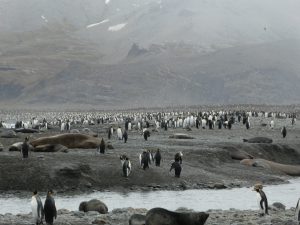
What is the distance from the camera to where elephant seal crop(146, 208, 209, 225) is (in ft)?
49.8

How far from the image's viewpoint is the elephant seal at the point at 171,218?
15.2m

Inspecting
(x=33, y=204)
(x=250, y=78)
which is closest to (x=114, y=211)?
(x=33, y=204)

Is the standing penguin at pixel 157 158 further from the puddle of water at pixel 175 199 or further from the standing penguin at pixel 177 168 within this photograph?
the puddle of water at pixel 175 199

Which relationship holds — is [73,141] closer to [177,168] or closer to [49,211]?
[177,168]

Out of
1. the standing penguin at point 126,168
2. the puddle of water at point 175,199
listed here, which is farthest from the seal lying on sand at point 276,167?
the standing penguin at point 126,168

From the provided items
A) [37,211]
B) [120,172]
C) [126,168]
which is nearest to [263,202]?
[37,211]

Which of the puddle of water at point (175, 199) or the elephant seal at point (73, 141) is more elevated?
the elephant seal at point (73, 141)

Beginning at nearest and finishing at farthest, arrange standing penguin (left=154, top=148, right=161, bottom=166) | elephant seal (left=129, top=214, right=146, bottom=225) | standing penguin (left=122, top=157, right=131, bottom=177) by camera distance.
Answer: elephant seal (left=129, top=214, right=146, bottom=225), standing penguin (left=122, top=157, right=131, bottom=177), standing penguin (left=154, top=148, right=161, bottom=166)

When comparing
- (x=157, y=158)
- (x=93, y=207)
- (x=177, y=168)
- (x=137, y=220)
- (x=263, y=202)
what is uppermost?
(x=157, y=158)

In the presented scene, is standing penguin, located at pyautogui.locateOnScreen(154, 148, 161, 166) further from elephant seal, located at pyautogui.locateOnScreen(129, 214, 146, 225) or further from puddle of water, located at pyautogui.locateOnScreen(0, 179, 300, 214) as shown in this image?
elephant seal, located at pyautogui.locateOnScreen(129, 214, 146, 225)

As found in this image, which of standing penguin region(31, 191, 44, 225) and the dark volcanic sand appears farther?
the dark volcanic sand

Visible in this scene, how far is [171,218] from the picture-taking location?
15.3 meters

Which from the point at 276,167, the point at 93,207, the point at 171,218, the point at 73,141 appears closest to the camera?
the point at 171,218

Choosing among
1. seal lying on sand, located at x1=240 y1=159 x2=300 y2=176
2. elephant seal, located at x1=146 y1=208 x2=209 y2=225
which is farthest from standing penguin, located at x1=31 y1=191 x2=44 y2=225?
seal lying on sand, located at x1=240 y1=159 x2=300 y2=176
